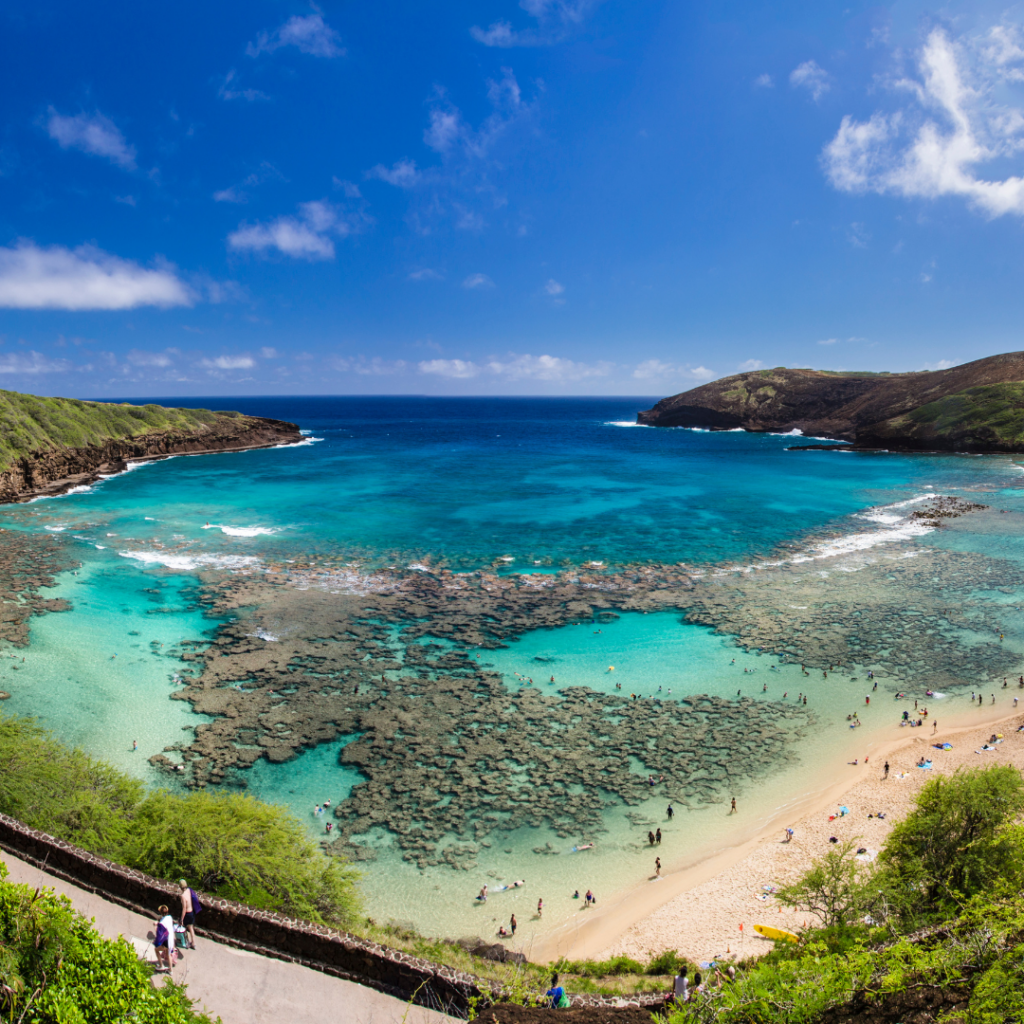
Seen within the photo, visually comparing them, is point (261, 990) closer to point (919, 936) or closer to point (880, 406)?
point (919, 936)

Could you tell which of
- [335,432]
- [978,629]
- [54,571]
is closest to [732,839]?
[978,629]

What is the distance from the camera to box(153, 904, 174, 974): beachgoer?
12.2 meters

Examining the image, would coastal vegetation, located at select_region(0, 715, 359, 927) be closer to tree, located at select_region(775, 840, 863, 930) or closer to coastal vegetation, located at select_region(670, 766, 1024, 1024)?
coastal vegetation, located at select_region(670, 766, 1024, 1024)

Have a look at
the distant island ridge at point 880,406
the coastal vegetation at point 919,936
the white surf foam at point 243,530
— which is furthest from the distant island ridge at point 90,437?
the distant island ridge at point 880,406

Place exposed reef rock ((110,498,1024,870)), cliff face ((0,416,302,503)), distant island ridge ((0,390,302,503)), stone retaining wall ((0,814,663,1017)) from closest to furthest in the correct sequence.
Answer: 1. stone retaining wall ((0,814,663,1017))
2. exposed reef rock ((110,498,1024,870))
3. cliff face ((0,416,302,503))
4. distant island ridge ((0,390,302,503))

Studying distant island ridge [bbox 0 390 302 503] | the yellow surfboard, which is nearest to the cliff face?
distant island ridge [bbox 0 390 302 503]

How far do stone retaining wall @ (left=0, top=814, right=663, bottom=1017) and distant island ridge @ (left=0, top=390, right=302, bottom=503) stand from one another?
245ft

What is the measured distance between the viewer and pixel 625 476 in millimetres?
100438

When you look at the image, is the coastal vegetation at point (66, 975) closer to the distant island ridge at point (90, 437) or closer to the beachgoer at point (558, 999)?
Result: the beachgoer at point (558, 999)

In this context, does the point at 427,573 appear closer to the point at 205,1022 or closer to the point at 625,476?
the point at 205,1022

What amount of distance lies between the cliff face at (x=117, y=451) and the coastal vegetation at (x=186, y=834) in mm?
69218

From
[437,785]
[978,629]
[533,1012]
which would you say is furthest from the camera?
[978,629]

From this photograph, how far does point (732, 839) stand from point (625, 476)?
79.6m

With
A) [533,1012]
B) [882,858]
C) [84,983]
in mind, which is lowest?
[882,858]
